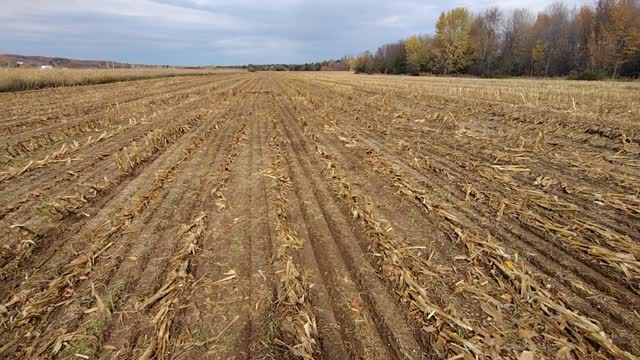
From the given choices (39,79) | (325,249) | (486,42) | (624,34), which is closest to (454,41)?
(486,42)

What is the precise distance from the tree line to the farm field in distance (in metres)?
49.8

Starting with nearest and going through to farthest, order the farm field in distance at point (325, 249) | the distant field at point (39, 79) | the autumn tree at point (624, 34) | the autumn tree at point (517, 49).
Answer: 1. the farm field in distance at point (325, 249)
2. the distant field at point (39, 79)
3. the autumn tree at point (624, 34)
4. the autumn tree at point (517, 49)

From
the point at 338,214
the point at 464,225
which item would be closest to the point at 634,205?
the point at 464,225

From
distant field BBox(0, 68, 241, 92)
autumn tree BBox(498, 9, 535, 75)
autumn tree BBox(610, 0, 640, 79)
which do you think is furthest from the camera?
autumn tree BBox(498, 9, 535, 75)

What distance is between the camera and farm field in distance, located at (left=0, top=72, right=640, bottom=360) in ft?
8.93

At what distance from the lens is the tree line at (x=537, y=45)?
45750 millimetres

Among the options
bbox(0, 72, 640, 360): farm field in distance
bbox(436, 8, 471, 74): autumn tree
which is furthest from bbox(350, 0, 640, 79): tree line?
bbox(0, 72, 640, 360): farm field in distance

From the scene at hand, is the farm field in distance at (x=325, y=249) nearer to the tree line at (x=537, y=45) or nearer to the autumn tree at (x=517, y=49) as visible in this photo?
the tree line at (x=537, y=45)

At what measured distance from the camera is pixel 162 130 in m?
10.0

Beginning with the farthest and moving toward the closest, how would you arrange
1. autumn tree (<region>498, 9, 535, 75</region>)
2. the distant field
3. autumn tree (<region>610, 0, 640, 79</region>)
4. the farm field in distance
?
autumn tree (<region>498, 9, 535, 75</region>) < autumn tree (<region>610, 0, 640, 79</region>) < the distant field < the farm field in distance

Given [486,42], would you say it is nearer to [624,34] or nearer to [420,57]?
[420,57]

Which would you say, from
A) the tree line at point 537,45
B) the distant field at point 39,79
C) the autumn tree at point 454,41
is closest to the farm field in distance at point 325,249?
Result: the distant field at point 39,79

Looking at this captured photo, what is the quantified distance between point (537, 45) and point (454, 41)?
1480 cm

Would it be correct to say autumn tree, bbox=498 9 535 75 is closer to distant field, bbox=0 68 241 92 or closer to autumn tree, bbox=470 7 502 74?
autumn tree, bbox=470 7 502 74
